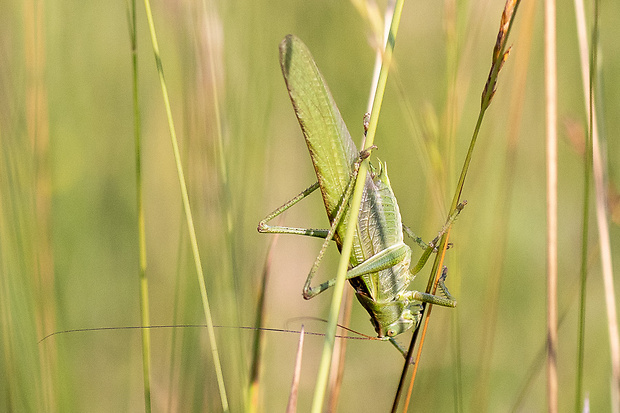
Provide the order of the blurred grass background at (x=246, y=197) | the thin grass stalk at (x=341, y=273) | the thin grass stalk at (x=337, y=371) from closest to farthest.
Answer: the thin grass stalk at (x=341, y=273), the thin grass stalk at (x=337, y=371), the blurred grass background at (x=246, y=197)

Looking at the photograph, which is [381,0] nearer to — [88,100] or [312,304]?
[88,100]

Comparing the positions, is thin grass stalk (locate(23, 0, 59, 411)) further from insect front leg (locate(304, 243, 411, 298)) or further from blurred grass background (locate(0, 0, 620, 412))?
insect front leg (locate(304, 243, 411, 298))

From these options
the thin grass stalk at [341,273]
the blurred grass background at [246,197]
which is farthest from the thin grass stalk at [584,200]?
the thin grass stalk at [341,273]

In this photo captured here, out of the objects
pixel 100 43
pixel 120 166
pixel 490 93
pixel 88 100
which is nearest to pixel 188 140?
pixel 490 93

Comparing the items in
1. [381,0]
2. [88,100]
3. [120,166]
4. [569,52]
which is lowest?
[120,166]

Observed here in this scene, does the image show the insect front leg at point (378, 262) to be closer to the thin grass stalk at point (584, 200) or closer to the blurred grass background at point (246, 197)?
the blurred grass background at point (246, 197)

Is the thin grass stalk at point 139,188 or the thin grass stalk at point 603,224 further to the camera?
the thin grass stalk at point 603,224
